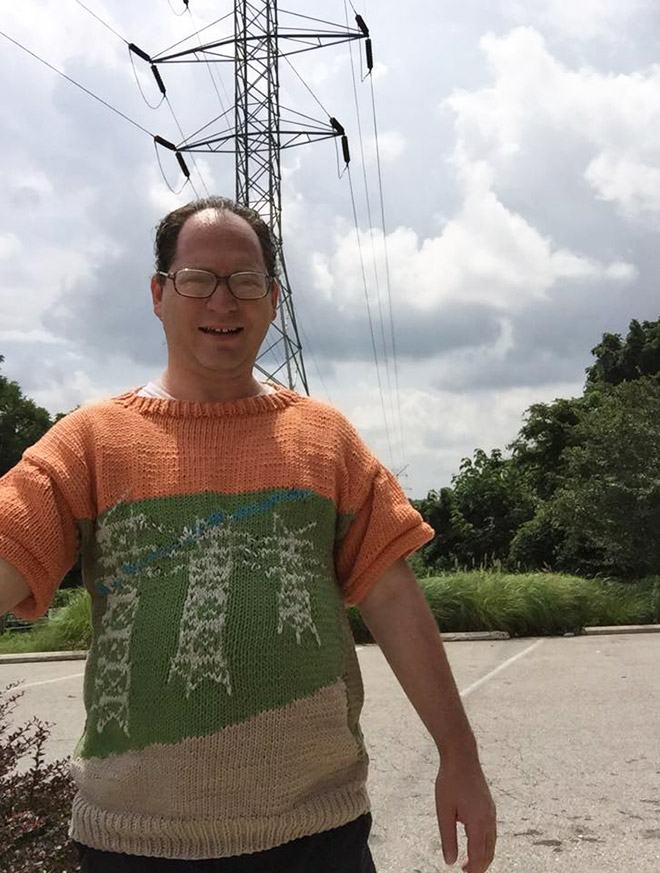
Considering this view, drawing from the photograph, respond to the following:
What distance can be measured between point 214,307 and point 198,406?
193 millimetres

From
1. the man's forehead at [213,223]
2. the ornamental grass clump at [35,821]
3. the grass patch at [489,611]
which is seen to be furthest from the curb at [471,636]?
the man's forehead at [213,223]

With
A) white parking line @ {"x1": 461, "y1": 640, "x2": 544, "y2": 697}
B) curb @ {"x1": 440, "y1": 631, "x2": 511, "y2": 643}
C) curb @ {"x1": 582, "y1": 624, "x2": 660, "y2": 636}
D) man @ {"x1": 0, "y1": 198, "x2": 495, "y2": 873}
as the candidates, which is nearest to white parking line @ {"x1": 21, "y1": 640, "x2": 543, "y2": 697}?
white parking line @ {"x1": 461, "y1": 640, "x2": 544, "y2": 697}

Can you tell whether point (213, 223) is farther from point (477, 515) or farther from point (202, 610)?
point (477, 515)

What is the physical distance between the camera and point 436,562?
1055 inches

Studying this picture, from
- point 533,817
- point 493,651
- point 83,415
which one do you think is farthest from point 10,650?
point 83,415

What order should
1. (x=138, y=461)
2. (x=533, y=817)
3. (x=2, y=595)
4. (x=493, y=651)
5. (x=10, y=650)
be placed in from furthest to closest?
(x=10, y=650) → (x=493, y=651) → (x=533, y=817) → (x=138, y=461) → (x=2, y=595)

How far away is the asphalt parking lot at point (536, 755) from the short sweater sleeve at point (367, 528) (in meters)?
2.53

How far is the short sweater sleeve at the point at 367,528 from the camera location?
1.70m

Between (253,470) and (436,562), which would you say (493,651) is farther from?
(436,562)

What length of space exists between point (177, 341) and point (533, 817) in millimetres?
3581

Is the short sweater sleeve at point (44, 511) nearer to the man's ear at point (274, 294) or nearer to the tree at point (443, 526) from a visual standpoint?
the man's ear at point (274, 294)

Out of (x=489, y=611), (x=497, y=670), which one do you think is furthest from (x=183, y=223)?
(x=489, y=611)

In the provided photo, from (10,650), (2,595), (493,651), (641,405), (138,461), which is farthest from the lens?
(641,405)

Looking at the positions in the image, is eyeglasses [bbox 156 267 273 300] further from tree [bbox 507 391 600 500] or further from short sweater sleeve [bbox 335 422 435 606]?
tree [bbox 507 391 600 500]
